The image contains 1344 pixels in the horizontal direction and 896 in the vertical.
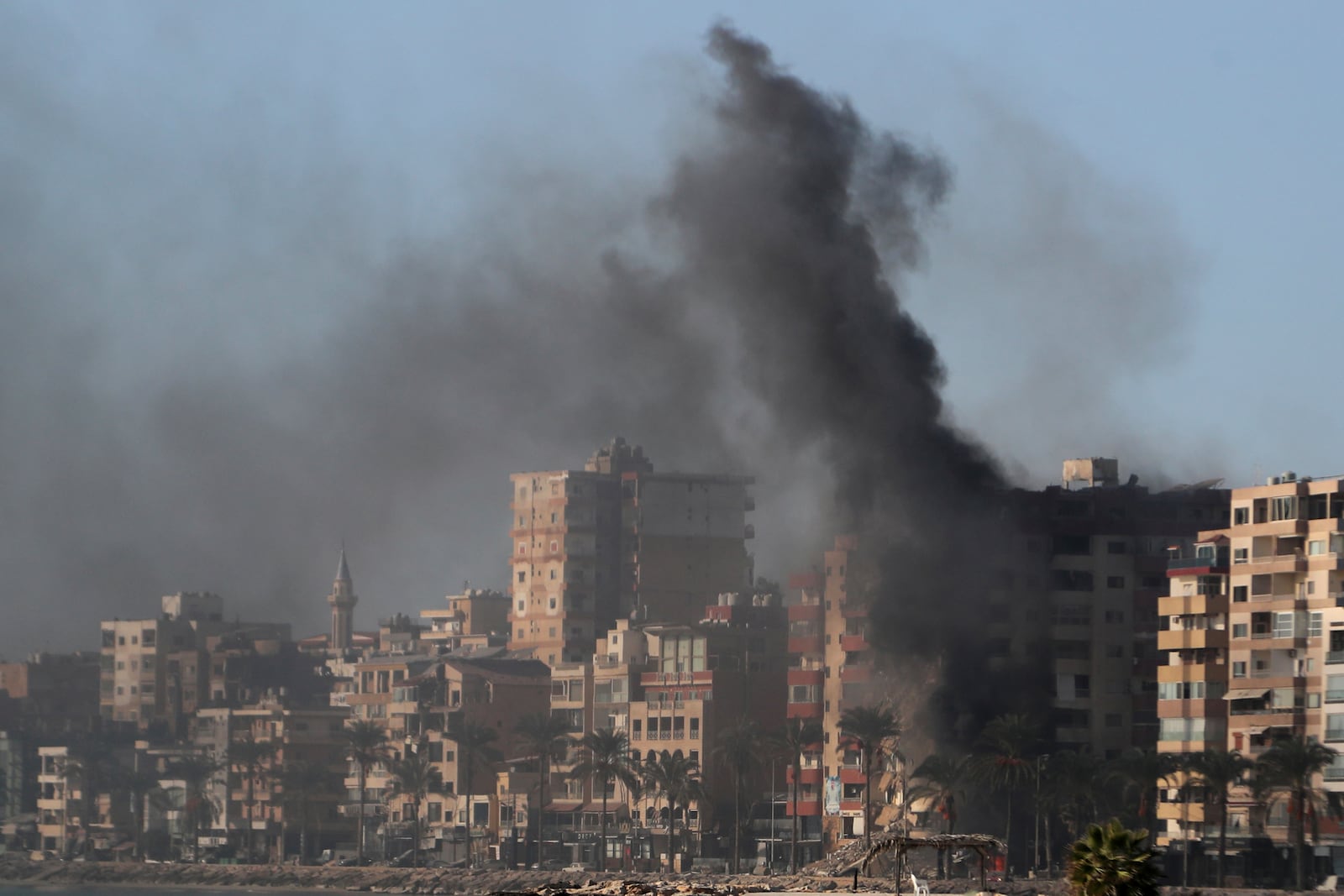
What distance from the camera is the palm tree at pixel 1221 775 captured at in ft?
469

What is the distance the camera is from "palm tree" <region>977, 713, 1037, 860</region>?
161m

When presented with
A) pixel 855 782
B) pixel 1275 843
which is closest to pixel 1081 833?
pixel 1275 843

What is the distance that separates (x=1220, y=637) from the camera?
152125mm

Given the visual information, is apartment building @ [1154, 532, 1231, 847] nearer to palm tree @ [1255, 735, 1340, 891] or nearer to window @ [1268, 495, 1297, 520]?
window @ [1268, 495, 1297, 520]

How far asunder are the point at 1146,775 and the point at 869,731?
36.8 meters

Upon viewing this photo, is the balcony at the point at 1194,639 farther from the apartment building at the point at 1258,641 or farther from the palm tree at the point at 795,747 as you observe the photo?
the palm tree at the point at 795,747

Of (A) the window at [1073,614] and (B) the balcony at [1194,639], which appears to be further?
(A) the window at [1073,614]

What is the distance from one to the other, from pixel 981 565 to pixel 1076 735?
14653mm

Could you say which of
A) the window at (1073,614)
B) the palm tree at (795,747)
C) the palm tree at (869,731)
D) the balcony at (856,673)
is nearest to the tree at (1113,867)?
the window at (1073,614)

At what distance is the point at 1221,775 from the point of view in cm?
14338

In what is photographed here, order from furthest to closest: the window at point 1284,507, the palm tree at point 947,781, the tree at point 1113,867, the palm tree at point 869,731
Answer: the palm tree at point 869,731 → the palm tree at point 947,781 → the window at point 1284,507 → the tree at point 1113,867

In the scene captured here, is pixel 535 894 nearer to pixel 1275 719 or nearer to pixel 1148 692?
pixel 1275 719

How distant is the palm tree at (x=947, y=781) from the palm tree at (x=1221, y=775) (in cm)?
2207

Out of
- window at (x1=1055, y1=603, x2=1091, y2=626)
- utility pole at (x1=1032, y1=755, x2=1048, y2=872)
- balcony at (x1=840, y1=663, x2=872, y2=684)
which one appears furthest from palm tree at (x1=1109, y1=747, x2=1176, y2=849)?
balcony at (x1=840, y1=663, x2=872, y2=684)
